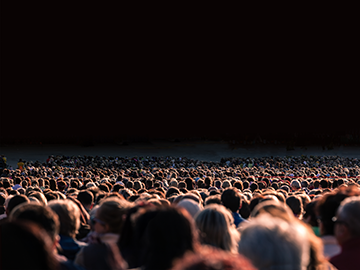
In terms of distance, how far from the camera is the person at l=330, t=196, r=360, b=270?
8.91ft

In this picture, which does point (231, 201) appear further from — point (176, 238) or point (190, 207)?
point (176, 238)

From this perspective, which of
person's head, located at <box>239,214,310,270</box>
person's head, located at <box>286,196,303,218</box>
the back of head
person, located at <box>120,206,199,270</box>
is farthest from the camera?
person's head, located at <box>286,196,303,218</box>

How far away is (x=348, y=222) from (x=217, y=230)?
0.94 m

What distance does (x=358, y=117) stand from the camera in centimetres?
6225

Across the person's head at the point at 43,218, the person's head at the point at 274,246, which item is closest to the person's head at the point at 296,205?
the person's head at the point at 274,246

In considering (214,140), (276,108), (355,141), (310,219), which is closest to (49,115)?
(214,140)

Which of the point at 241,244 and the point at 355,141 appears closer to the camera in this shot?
the point at 241,244

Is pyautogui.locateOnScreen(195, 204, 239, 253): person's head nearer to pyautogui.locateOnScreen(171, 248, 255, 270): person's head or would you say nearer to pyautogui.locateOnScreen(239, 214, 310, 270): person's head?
pyautogui.locateOnScreen(239, 214, 310, 270): person's head

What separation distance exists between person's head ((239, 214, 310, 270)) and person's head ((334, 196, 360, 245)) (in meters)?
1.01

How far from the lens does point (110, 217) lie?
10.8 feet

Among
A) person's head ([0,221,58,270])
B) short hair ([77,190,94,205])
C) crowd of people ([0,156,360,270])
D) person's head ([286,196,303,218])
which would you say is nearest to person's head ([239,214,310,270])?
crowd of people ([0,156,360,270])

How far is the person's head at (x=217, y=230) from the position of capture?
9.80ft

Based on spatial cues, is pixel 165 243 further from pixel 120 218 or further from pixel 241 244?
pixel 120 218

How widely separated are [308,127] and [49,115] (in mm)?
42451
